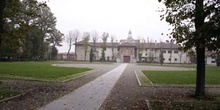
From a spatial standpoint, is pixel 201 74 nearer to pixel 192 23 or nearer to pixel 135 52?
pixel 192 23

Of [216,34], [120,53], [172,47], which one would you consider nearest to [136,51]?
[120,53]

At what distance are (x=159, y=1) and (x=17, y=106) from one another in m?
7.77

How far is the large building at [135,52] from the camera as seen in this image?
112 metres

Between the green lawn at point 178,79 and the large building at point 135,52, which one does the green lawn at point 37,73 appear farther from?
the large building at point 135,52

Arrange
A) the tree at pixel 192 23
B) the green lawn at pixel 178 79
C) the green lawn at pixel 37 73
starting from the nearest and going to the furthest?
the tree at pixel 192 23 < the green lawn at pixel 178 79 < the green lawn at pixel 37 73

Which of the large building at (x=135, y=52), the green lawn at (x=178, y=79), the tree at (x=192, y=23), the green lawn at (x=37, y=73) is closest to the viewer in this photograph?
the tree at (x=192, y=23)

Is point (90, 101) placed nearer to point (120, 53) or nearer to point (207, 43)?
point (207, 43)

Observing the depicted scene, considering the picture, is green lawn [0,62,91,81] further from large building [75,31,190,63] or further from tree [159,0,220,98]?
large building [75,31,190,63]

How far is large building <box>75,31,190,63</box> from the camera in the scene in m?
112

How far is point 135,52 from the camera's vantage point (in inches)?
4503

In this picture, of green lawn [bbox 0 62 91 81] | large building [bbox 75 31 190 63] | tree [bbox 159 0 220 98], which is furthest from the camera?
large building [bbox 75 31 190 63]

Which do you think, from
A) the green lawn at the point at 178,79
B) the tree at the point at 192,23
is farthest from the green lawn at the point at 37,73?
the tree at the point at 192,23

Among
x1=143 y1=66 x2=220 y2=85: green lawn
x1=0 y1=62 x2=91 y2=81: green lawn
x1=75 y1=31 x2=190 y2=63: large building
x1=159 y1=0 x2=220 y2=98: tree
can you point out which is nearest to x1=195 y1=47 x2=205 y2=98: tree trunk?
x1=159 y1=0 x2=220 y2=98: tree

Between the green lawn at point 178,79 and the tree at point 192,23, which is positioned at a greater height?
the tree at point 192,23
